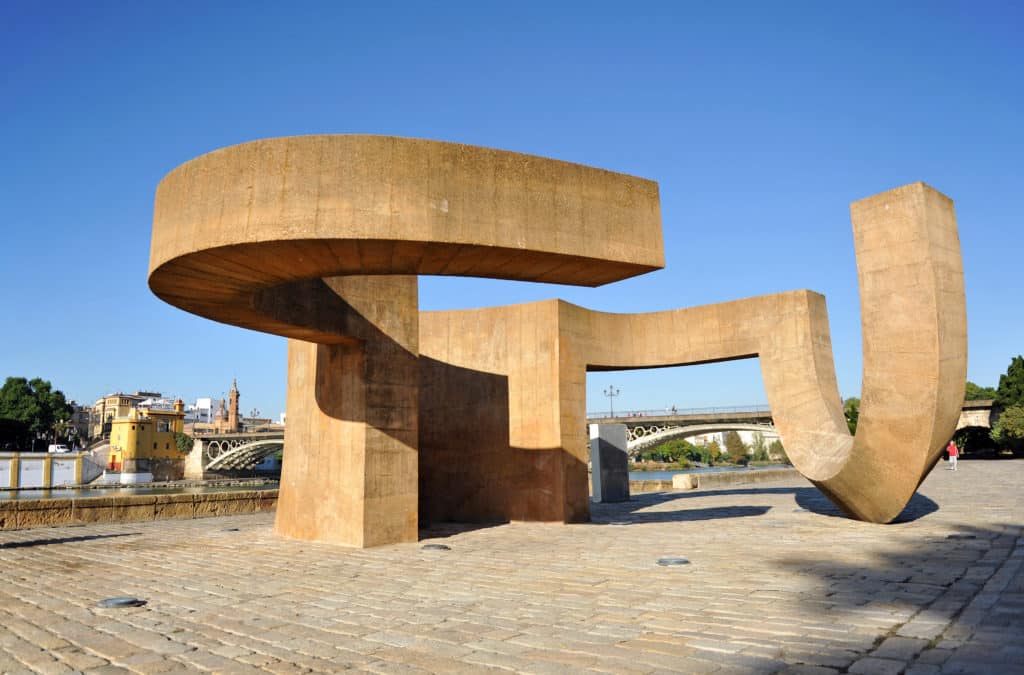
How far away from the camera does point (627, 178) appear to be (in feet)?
27.2

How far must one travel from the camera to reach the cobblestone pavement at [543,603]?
14.8 feet

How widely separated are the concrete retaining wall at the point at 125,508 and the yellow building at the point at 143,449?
69.0m

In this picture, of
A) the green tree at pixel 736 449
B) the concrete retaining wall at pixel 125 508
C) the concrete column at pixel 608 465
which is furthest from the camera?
the green tree at pixel 736 449

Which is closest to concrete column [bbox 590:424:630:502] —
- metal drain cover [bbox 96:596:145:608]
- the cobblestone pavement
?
the cobblestone pavement

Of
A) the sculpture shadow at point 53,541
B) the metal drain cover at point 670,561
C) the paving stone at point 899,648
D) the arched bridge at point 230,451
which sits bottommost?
the arched bridge at point 230,451

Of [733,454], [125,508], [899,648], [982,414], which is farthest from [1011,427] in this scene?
[733,454]

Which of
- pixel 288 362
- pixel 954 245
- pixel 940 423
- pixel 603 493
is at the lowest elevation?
pixel 603 493

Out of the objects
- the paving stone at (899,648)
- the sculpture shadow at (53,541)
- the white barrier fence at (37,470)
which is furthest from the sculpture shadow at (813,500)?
the white barrier fence at (37,470)

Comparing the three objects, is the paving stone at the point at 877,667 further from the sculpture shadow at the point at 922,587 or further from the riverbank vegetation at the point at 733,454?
the riverbank vegetation at the point at 733,454

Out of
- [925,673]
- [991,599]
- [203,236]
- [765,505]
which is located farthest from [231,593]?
[765,505]

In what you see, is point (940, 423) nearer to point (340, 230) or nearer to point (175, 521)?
point (340, 230)

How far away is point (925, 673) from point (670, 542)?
22.2 ft

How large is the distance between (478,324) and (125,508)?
373 inches

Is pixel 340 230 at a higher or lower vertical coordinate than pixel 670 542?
higher
